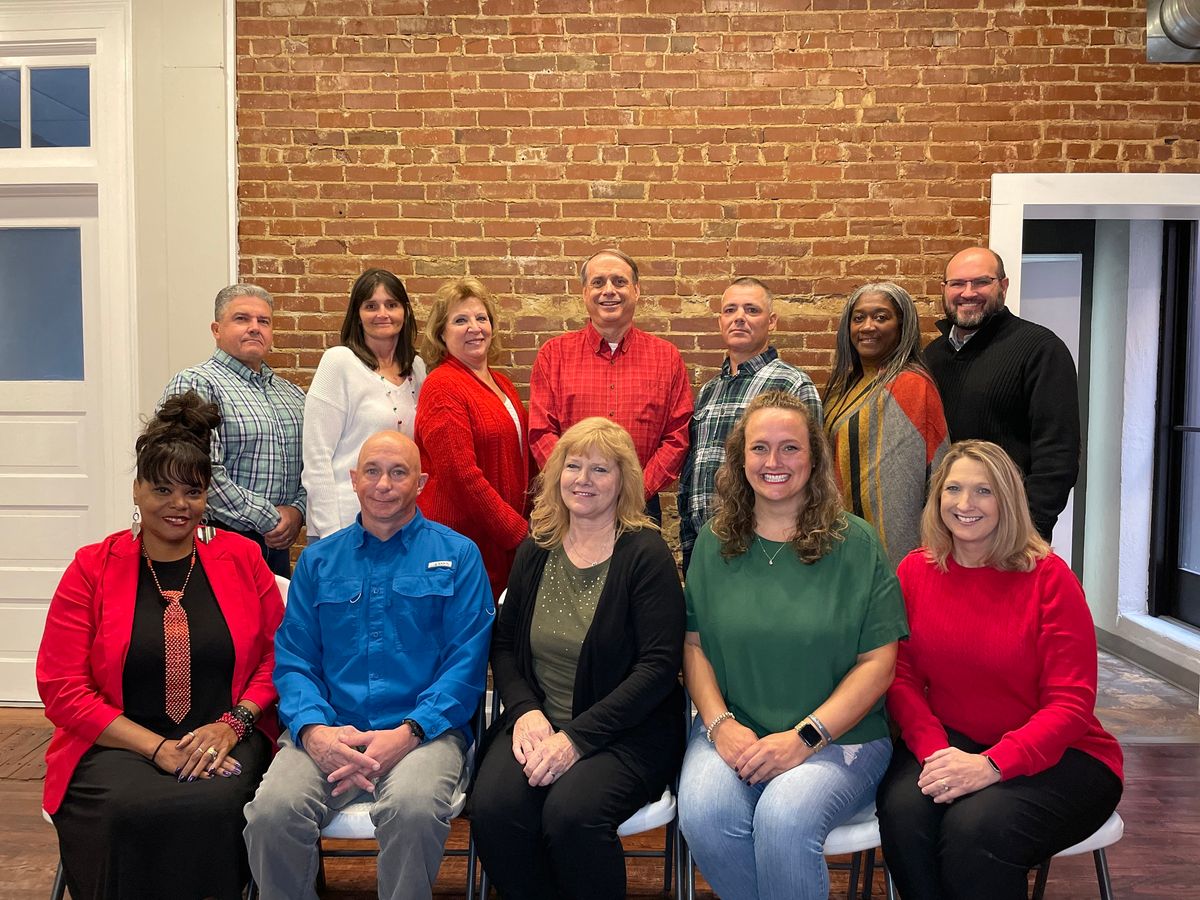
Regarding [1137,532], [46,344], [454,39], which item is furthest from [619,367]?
[1137,532]

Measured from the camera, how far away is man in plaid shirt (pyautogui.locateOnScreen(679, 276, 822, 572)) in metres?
3.01

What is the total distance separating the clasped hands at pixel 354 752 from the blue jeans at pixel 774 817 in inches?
26.2

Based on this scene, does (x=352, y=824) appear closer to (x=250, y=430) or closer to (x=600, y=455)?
(x=600, y=455)

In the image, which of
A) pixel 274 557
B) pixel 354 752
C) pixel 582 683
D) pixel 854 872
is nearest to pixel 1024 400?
pixel 854 872

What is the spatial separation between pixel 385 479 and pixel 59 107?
9.74 ft

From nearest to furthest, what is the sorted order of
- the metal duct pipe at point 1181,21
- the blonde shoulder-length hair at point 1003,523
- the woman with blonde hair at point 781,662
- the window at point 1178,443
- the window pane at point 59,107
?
the woman with blonde hair at point 781,662 < the blonde shoulder-length hair at point 1003,523 < the metal duct pipe at point 1181,21 < the window pane at point 59,107 < the window at point 1178,443

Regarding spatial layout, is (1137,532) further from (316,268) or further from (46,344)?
(46,344)

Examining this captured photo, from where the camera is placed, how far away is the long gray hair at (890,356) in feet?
9.92

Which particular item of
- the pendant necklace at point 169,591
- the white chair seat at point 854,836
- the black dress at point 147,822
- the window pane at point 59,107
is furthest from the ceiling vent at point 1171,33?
the window pane at point 59,107

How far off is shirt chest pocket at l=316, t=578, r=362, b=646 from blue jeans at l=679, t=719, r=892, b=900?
2.85ft

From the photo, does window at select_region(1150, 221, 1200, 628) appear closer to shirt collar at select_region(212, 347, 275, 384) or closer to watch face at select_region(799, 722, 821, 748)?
watch face at select_region(799, 722, 821, 748)

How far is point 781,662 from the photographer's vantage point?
2.21 meters

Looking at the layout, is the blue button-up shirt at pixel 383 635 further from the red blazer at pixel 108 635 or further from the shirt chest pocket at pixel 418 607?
the red blazer at pixel 108 635

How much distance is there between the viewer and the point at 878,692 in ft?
7.16
